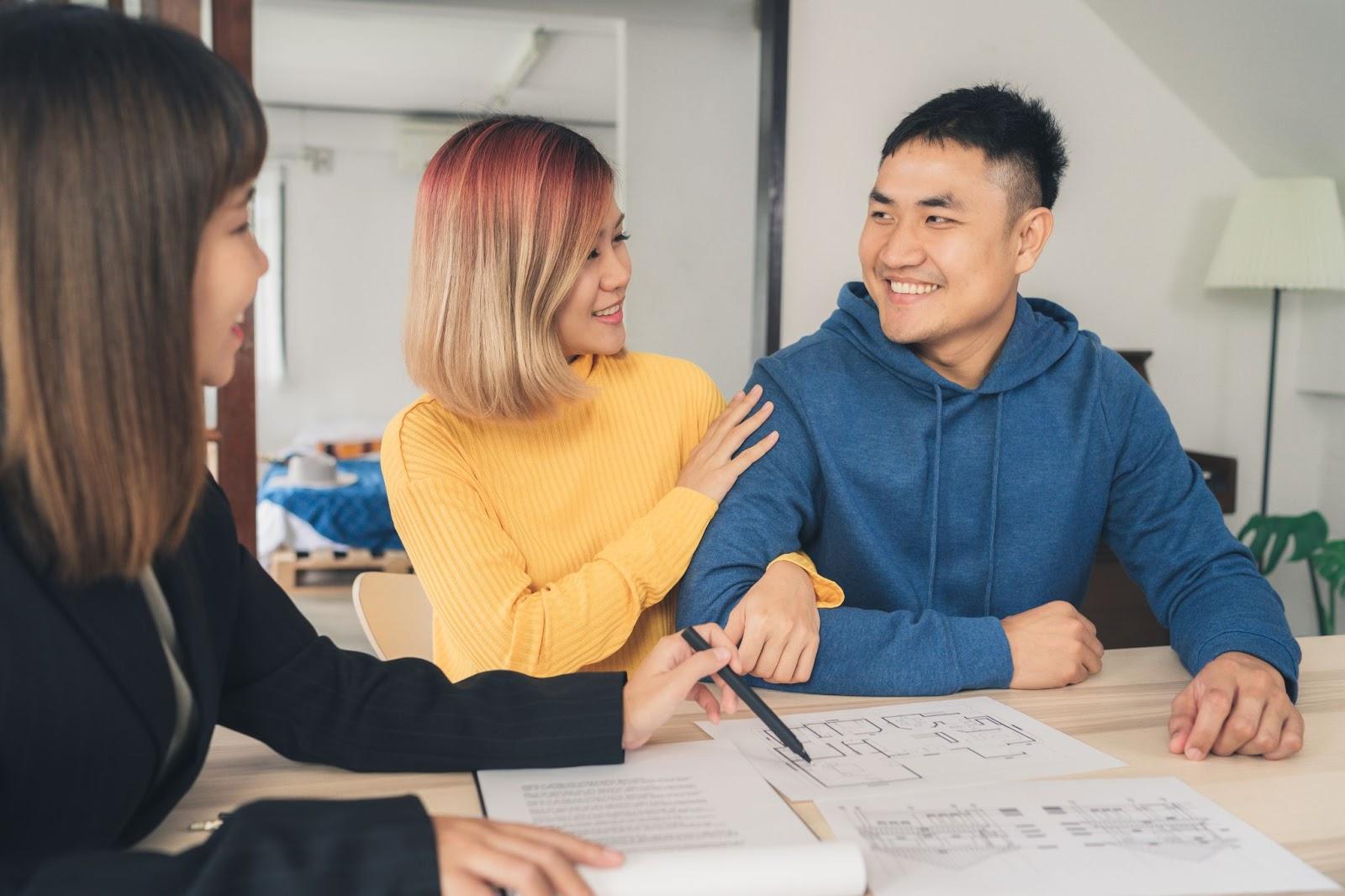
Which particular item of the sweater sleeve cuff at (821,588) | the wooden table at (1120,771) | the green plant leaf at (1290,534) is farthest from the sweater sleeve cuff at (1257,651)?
the green plant leaf at (1290,534)

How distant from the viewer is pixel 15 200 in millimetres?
620

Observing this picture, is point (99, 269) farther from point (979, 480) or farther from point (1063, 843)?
point (979, 480)

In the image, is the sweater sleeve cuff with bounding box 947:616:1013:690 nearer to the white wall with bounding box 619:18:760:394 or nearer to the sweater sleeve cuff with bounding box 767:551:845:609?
the sweater sleeve cuff with bounding box 767:551:845:609

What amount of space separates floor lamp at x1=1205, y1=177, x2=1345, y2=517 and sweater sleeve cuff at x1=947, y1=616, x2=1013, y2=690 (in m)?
2.79

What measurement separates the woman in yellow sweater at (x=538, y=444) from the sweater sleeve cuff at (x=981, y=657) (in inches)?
5.9

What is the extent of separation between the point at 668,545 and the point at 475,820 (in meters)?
0.63

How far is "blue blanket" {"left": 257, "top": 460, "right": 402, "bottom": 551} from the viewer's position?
519 centimetres

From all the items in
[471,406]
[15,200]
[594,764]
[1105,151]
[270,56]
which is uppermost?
[270,56]

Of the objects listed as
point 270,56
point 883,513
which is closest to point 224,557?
point 883,513

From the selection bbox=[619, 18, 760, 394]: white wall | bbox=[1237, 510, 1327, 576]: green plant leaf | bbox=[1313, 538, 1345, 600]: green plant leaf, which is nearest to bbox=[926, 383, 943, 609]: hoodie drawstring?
bbox=[1313, 538, 1345, 600]: green plant leaf

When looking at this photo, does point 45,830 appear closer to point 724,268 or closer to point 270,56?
point 724,268

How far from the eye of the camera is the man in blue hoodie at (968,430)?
1.44 metres

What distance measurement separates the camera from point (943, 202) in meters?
1.48

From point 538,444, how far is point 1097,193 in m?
2.94
